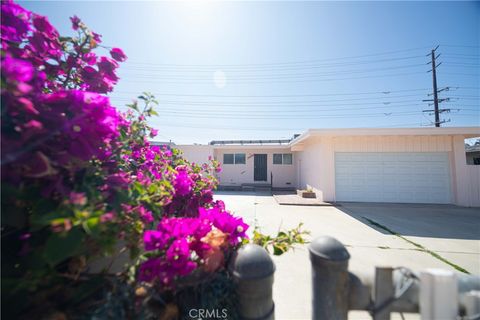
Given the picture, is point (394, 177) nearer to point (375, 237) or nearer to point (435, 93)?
point (375, 237)

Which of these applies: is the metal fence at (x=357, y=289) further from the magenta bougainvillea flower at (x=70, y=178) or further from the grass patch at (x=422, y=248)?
the grass patch at (x=422, y=248)

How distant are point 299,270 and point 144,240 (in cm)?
270

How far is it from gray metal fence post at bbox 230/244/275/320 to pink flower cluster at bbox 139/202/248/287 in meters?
0.12

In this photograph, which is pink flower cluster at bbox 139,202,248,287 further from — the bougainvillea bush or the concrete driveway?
the concrete driveway

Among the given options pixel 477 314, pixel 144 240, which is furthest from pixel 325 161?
pixel 144 240

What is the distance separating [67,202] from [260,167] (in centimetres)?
1453

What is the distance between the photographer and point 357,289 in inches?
39.3

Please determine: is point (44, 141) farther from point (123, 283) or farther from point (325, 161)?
point (325, 161)

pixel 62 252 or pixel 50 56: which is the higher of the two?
pixel 50 56

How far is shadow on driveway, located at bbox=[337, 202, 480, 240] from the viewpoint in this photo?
4.73 meters

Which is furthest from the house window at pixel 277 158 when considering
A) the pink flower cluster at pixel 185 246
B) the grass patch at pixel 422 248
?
the pink flower cluster at pixel 185 246

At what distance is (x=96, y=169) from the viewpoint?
37.3 inches

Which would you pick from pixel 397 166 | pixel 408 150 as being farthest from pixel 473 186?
pixel 397 166

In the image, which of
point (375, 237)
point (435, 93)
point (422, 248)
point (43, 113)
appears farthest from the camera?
point (435, 93)
